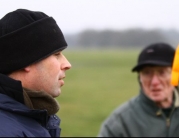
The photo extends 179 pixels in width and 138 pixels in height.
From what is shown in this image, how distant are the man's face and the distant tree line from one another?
6876cm

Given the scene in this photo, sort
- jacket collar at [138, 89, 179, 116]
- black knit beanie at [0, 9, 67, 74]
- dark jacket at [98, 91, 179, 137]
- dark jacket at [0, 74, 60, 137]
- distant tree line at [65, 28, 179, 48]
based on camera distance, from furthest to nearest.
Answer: distant tree line at [65, 28, 179, 48] → jacket collar at [138, 89, 179, 116] → dark jacket at [98, 91, 179, 137] → black knit beanie at [0, 9, 67, 74] → dark jacket at [0, 74, 60, 137]

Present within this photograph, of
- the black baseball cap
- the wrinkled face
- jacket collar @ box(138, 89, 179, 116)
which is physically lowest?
jacket collar @ box(138, 89, 179, 116)

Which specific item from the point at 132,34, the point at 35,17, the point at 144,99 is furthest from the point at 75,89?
the point at 132,34

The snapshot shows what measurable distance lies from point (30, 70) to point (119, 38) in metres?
93.0

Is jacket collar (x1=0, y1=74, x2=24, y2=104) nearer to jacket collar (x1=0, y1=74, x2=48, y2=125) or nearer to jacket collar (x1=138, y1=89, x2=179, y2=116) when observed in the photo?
jacket collar (x1=0, y1=74, x2=48, y2=125)

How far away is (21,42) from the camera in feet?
8.65

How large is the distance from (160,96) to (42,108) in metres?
2.78

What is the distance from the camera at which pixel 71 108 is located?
17859mm

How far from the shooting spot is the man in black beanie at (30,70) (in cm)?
249

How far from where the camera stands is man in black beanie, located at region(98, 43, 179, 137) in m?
5.12

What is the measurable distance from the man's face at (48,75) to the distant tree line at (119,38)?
68763mm

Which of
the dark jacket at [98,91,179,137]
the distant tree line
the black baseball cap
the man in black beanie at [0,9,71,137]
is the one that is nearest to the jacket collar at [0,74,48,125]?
the man in black beanie at [0,9,71,137]

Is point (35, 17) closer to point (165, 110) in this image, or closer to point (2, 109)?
point (2, 109)

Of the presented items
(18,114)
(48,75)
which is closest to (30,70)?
(48,75)
